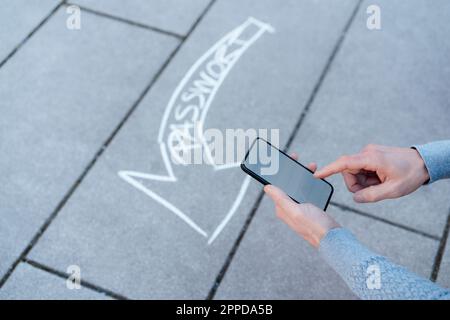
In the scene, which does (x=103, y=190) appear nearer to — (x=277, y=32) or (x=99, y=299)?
(x=99, y=299)

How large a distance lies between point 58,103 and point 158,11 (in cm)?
114

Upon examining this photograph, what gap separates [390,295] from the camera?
1.73 metres

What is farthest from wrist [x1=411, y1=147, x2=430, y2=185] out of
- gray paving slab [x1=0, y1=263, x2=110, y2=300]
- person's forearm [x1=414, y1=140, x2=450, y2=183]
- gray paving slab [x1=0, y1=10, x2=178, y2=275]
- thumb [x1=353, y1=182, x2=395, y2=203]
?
gray paving slab [x1=0, y1=10, x2=178, y2=275]

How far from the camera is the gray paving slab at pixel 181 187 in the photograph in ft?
9.34

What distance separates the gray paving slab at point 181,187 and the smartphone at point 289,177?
570 millimetres

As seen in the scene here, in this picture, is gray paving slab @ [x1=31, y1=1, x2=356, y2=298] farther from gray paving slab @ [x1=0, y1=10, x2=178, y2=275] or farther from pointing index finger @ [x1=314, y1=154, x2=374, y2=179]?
pointing index finger @ [x1=314, y1=154, x2=374, y2=179]

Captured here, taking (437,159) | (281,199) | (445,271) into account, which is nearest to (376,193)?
(437,159)

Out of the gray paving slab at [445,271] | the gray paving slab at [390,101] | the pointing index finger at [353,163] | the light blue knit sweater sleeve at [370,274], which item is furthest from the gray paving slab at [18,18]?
the gray paving slab at [445,271]

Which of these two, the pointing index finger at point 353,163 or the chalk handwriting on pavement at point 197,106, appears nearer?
the pointing index finger at point 353,163

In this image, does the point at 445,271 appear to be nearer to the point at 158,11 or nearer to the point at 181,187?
the point at 181,187

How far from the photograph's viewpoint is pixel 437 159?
7.23ft

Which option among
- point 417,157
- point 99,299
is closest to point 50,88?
point 99,299

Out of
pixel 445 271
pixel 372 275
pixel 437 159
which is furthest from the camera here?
pixel 445 271

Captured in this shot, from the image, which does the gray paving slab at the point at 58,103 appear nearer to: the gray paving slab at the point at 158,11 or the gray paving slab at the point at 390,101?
the gray paving slab at the point at 158,11
